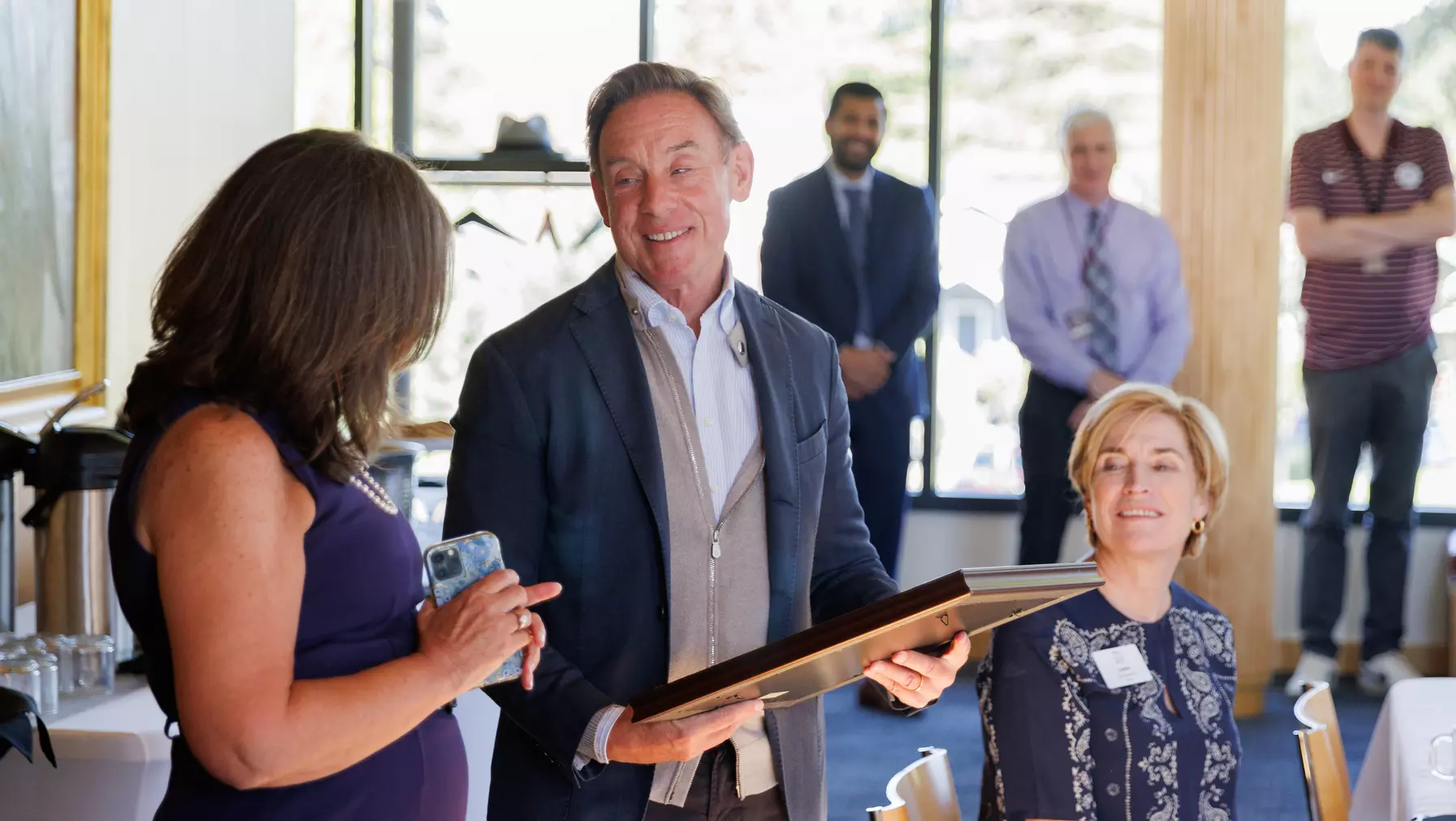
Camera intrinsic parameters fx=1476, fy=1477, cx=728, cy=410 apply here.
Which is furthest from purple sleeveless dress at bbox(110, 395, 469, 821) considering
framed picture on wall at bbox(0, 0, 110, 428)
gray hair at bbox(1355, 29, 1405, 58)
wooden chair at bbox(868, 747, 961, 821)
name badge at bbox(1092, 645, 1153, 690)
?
gray hair at bbox(1355, 29, 1405, 58)

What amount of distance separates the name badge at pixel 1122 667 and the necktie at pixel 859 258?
2918mm

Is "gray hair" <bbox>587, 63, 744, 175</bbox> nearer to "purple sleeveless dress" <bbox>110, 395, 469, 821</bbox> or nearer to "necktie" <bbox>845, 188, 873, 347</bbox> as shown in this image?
"purple sleeveless dress" <bbox>110, 395, 469, 821</bbox>

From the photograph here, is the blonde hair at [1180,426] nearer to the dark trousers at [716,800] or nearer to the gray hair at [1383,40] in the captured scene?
the dark trousers at [716,800]

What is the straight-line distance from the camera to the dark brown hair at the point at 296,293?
1373mm

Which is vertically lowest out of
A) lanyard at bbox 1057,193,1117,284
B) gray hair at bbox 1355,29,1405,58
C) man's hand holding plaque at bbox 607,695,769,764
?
man's hand holding plaque at bbox 607,695,769,764

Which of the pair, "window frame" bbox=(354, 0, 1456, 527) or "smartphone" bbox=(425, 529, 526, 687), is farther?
"window frame" bbox=(354, 0, 1456, 527)

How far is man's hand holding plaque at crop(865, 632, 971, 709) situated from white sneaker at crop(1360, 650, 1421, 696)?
4.35m

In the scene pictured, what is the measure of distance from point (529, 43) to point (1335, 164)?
11.1 ft

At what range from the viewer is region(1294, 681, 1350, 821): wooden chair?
8.17 feet

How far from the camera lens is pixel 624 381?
70.1 inches

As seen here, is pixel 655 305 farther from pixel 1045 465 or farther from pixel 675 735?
pixel 1045 465

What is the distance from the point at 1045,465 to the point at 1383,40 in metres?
1.98

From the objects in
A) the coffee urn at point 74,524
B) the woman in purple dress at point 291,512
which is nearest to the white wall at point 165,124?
the coffee urn at point 74,524

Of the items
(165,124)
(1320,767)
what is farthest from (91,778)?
(165,124)
